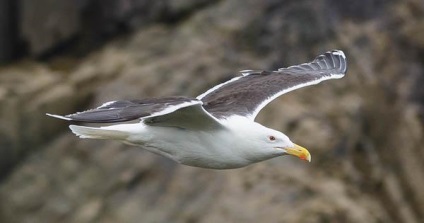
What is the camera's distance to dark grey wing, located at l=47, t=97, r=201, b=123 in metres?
8.72

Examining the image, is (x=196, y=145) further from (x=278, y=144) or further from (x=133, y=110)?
(x=133, y=110)

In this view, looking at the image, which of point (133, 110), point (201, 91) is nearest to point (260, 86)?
point (133, 110)

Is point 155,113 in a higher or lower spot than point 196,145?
higher

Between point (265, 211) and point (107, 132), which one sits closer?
point (107, 132)

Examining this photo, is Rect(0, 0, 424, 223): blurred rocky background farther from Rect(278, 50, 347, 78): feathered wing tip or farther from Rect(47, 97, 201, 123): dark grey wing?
Rect(47, 97, 201, 123): dark grey wing

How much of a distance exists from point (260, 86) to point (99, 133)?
1.68 meters

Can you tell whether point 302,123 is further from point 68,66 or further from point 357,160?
point 68,66

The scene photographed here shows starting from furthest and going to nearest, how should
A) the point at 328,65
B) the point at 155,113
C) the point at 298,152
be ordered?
the point at 328,65, the point at 298,152, the point at 155,113

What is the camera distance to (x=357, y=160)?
1396 cm

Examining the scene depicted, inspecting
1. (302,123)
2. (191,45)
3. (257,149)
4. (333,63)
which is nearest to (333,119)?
(302,123)

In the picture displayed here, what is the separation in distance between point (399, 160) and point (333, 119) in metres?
0.85

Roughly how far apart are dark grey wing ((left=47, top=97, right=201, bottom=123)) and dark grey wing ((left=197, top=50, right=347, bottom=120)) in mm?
1011

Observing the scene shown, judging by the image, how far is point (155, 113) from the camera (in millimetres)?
8734

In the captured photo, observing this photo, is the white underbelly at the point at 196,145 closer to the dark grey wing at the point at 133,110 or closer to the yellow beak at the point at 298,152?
the yellow beak at the point at 298,152
